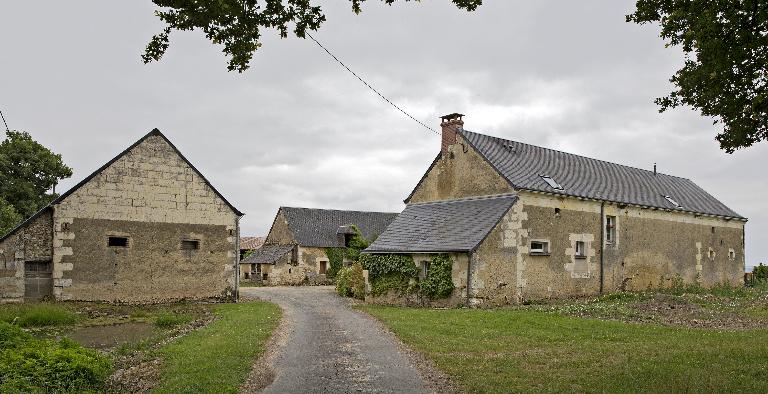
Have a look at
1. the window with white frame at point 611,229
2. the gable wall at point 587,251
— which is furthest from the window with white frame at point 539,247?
the window with white frame at point 611,229

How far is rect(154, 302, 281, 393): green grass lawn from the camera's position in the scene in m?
8.55

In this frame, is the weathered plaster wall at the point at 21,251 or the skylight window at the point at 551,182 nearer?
the weathered plaster wall at the point at 21,251

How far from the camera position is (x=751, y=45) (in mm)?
8406

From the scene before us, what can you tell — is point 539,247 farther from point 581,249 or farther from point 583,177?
point 583,177

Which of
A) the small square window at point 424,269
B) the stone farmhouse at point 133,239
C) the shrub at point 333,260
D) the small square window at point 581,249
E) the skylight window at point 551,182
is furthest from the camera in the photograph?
the shrub at point 333,260

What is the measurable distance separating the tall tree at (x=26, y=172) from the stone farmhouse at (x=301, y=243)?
1425 cm

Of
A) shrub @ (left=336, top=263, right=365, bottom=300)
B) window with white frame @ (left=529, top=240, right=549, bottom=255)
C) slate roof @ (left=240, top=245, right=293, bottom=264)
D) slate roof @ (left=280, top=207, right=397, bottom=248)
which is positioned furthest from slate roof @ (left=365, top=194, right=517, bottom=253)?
slate roof @ (left=280, top=207, right=397, bottom=248)

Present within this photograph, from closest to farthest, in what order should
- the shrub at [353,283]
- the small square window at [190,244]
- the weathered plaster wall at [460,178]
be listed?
the small square window at [190,244], the weathered plaster wall at [460,178], the shrub at [353,283]

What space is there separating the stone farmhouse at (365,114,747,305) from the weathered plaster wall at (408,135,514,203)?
46 millimetres

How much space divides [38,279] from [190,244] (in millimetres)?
5402

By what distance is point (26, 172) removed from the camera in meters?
36.8

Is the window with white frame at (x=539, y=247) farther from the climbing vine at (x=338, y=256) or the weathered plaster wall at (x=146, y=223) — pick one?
the climbing vine at (x=338, y=256)

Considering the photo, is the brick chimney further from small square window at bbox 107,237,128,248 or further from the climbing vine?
the climbing vine

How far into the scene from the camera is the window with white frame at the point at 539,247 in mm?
23562
